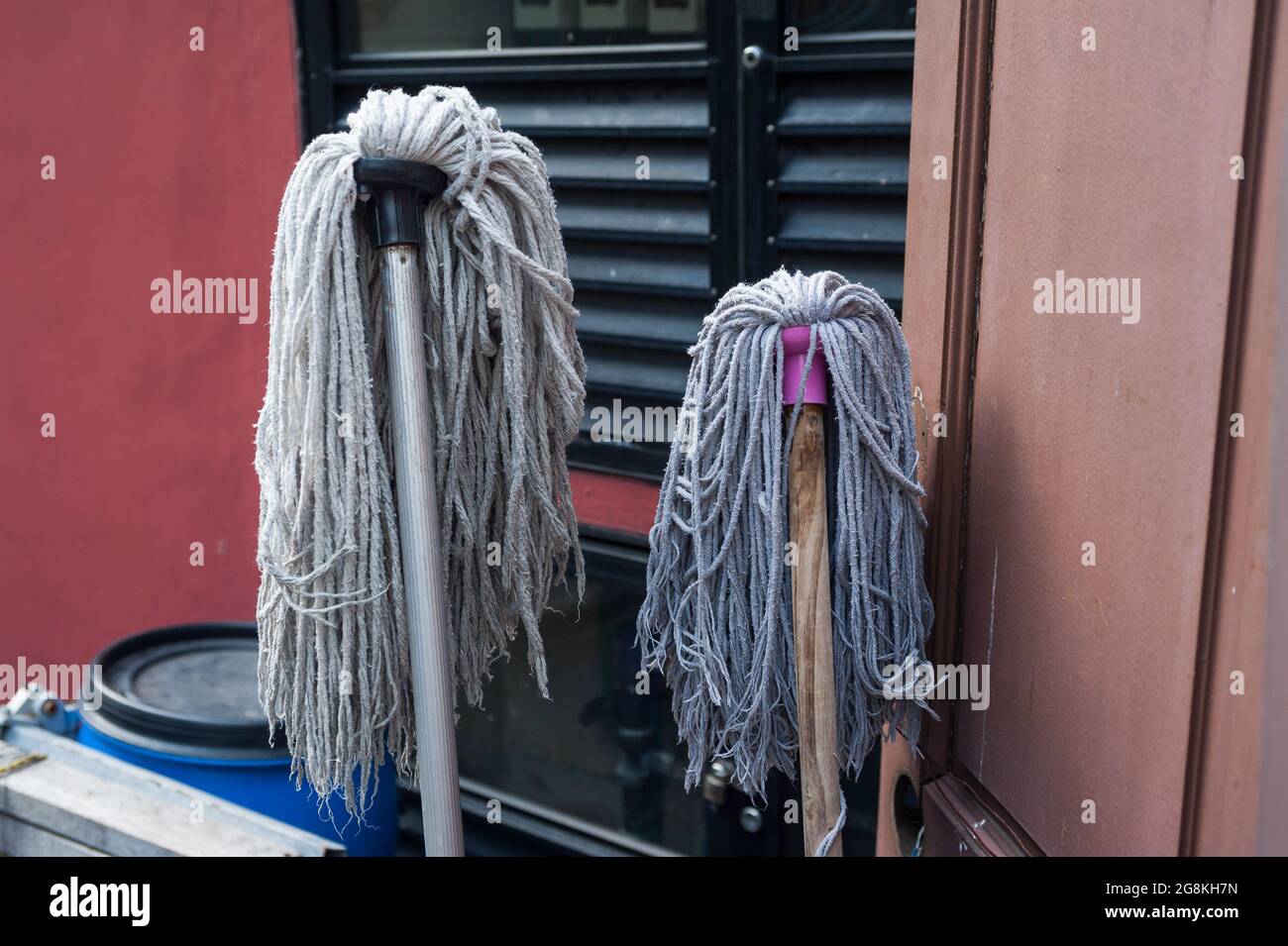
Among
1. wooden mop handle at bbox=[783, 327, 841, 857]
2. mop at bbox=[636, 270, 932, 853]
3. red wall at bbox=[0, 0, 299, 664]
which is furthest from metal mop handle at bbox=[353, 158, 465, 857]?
red wall at bbox=[0, 0, 299, 664]

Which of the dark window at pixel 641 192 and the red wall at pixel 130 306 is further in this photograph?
the red wall at pixel 130 306

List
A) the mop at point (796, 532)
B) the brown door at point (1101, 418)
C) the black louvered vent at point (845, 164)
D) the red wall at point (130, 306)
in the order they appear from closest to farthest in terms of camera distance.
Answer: the brown door at point (1101, 418), the mop at point (796, 532), the black louvered vent at point (845, 164), the red wall at point (130, 306)

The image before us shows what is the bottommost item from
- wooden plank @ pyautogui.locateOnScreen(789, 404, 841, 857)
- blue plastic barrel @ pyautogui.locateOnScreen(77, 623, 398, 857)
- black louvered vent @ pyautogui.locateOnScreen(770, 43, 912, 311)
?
blue plastic barrel @ pyautogui.locateOnScreen(77, 623, 398, 857)

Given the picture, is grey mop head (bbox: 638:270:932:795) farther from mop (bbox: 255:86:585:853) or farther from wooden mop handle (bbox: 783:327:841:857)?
mop (bbox: 255:86:585:853)

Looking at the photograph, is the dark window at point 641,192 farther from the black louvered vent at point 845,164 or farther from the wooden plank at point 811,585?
the wooden plank at point 811,585

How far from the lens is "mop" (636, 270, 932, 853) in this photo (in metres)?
1.35

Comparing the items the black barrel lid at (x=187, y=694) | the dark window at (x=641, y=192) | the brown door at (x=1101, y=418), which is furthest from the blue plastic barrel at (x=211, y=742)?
the brown door at (x=1101, y=418)

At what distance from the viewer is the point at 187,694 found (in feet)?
7.68

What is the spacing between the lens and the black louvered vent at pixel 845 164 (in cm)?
215

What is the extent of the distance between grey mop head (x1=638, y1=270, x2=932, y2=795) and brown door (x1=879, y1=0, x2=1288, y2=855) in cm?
14

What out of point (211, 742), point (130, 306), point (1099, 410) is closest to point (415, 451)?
point (1099, 410)

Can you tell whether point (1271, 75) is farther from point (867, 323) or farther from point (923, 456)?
point (923, 456)

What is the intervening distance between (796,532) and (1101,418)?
1.16ft

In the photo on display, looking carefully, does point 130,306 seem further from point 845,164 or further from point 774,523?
point 774,523
